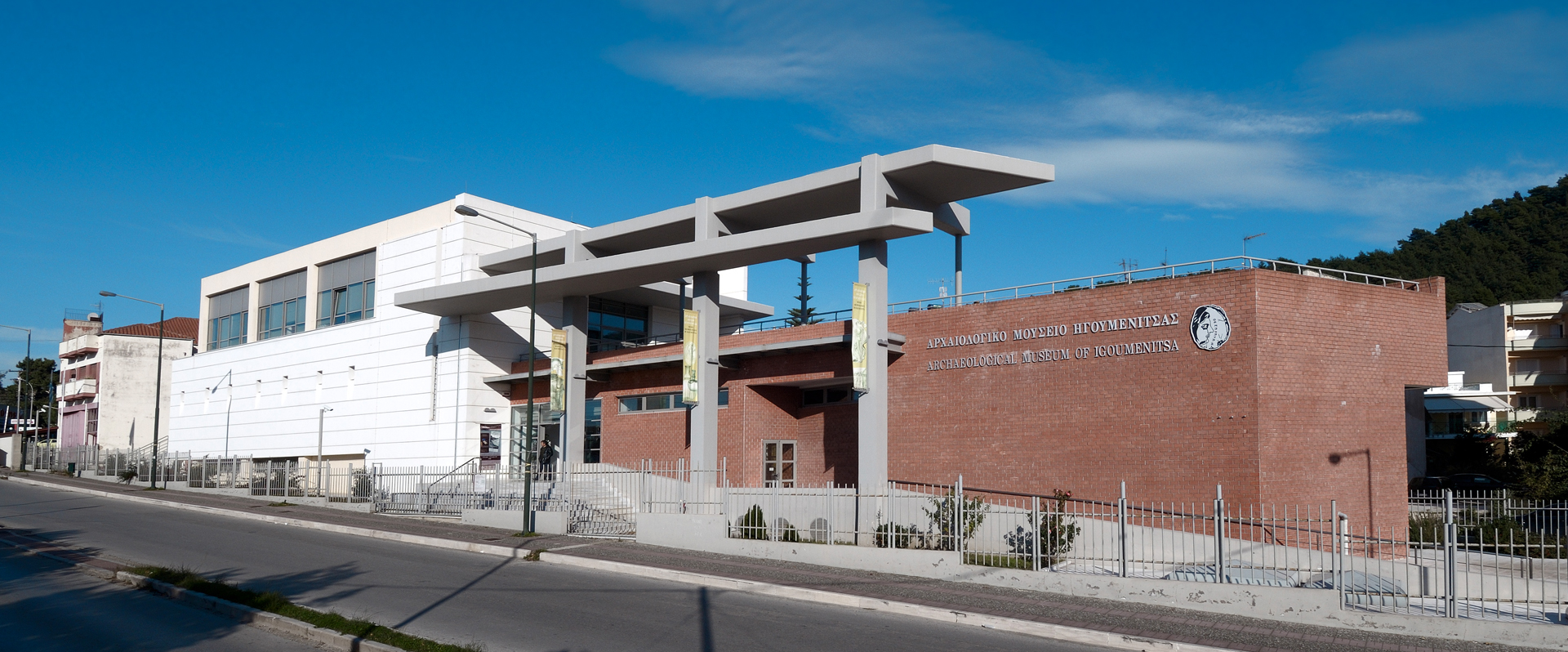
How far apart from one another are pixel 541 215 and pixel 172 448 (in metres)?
28.9

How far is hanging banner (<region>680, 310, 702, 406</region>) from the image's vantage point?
27.0m

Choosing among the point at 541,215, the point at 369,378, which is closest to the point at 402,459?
the point at 369,378

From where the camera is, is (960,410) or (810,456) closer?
(960,410)

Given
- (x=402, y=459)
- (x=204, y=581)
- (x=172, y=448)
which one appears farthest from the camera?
(x=172, y=448)

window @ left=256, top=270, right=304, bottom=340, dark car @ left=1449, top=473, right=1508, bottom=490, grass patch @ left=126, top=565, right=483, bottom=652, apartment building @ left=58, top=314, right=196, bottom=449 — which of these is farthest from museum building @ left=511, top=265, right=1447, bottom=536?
apartment building @ left=58, top=314, right=196, bottom=449

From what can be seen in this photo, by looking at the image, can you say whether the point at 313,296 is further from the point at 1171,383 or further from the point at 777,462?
the point at 1171,383

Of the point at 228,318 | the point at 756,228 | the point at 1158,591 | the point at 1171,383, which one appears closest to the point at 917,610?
the point at 1158,591

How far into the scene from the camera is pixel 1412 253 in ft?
A: 258

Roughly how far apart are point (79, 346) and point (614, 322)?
179 feet

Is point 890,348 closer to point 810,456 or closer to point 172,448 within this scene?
point 810,456

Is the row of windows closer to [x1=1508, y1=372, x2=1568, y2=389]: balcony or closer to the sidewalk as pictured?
the sidewalk

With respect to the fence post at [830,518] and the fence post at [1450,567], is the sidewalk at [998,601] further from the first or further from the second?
the fence post at [830,518]

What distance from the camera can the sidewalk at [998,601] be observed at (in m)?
11.4

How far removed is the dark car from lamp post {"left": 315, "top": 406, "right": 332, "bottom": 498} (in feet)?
141
